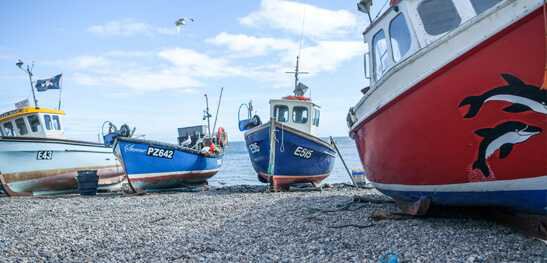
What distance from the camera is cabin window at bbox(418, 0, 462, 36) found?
15.3 feet

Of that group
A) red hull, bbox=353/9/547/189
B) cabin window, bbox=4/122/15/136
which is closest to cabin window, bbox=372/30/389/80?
red hull, bbox=353/9/547/189

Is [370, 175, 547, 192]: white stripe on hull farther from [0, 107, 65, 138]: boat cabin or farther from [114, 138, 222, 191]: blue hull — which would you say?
[0, 107, 65, 138]: boat cabin

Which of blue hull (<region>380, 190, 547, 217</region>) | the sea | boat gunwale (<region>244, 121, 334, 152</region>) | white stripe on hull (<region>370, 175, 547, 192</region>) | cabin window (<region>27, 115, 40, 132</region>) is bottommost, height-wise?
the sea

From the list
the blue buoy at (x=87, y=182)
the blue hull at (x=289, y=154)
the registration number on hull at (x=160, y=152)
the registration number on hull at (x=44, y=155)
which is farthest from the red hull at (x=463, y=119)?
the registration number on hull at (x=44, y=155)

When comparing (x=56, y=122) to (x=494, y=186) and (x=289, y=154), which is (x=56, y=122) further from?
(x=494, y=186)

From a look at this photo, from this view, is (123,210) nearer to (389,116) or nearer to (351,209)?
(351,209)

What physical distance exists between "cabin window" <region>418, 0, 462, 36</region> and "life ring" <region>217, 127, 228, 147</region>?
16418 millimetres

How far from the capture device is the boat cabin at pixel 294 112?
14.8m

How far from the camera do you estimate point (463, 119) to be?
162 inches

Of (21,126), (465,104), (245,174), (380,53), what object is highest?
(380,53)

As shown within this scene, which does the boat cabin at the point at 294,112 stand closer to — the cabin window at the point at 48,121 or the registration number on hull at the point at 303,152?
the registration number on hull at the point at 303,152

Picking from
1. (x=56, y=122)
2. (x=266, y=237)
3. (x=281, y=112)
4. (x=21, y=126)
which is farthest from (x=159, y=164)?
(x=266, y=237)

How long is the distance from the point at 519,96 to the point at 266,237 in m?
3.52

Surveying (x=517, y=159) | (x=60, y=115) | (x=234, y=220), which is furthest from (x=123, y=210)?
(x=60, y=115)
